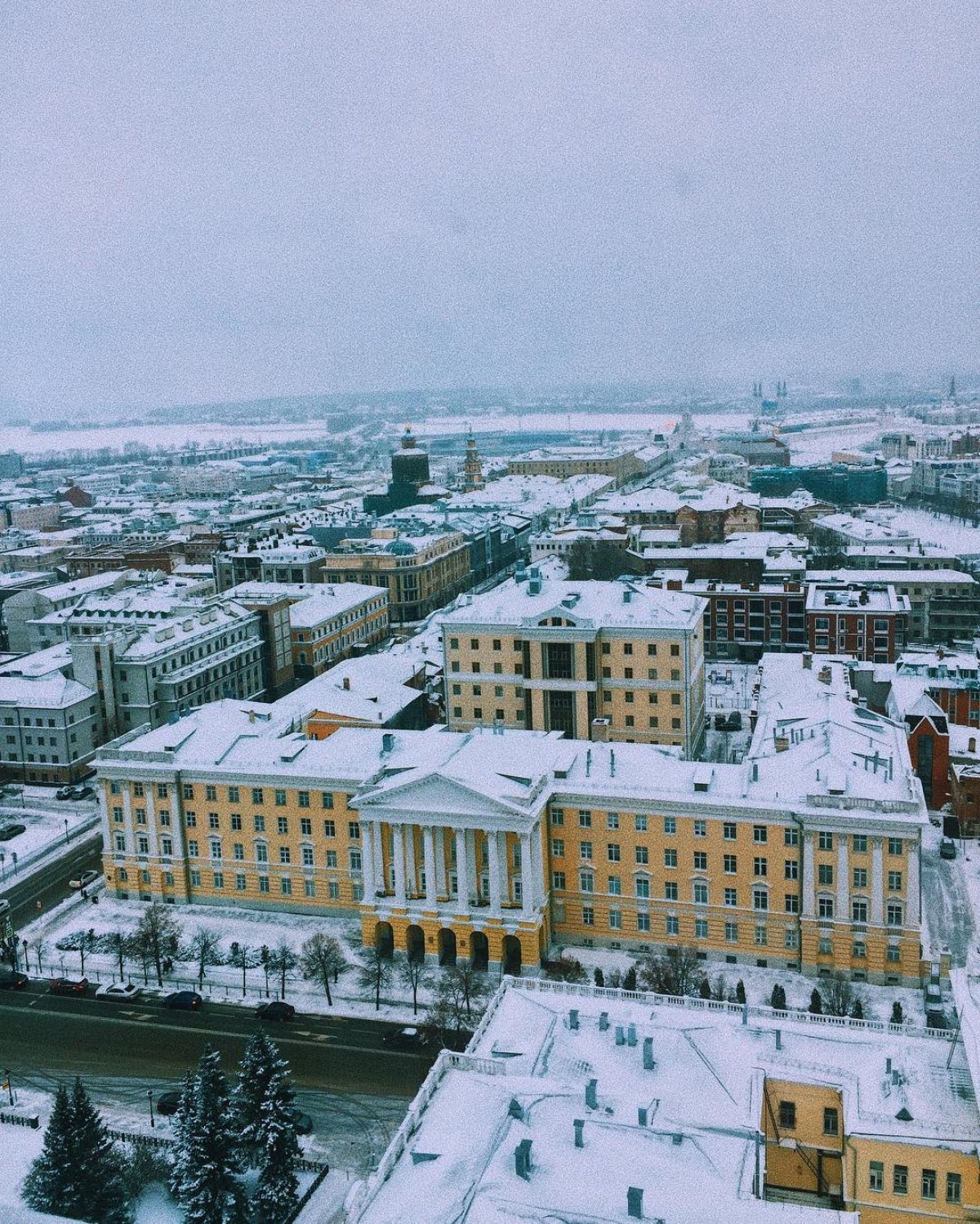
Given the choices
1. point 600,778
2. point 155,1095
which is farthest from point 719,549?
point 155,1095

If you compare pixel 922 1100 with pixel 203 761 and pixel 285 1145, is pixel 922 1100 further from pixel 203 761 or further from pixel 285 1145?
pixel 203 761

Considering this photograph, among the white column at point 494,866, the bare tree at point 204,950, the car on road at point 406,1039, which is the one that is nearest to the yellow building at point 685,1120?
the car on road at point 406,1039

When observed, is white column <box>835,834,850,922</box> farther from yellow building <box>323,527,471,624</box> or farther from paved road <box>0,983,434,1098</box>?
yellow building <box>323,527,471,624</box>

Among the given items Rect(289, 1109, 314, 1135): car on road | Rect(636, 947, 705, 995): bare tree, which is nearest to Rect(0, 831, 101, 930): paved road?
Rect(289, 1109, 314, 1135): car on road

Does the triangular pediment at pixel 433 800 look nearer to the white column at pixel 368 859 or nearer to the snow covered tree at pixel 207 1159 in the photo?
the white column at pixel 368 859

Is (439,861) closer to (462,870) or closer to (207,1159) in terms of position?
(462,870)

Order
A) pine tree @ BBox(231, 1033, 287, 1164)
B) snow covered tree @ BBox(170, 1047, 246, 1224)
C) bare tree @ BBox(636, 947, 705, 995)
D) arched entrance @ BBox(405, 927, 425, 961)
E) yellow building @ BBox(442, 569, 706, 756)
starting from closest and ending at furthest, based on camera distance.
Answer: snow covered tree @ BBox(170, 1047, 246, 1224)
pine tree @ BBox(231, 1033, 287, 1164)
bare tree @ BBox(636, 947, 705, 995)
arched entrance @ BBox(405, 927, 425, 961)
yellow building @ BBox(442, 569, 706, 756)

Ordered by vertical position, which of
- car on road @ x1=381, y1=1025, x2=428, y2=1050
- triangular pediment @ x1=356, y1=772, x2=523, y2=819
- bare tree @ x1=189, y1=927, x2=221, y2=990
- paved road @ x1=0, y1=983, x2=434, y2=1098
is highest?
triangular pediment @ x1=356, y1=772, x2=523, y2=819

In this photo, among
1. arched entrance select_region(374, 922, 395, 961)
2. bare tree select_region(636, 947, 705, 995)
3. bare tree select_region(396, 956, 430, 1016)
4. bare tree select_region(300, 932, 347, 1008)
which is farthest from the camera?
arched entrance select_region(374, 922, 395, 961)
